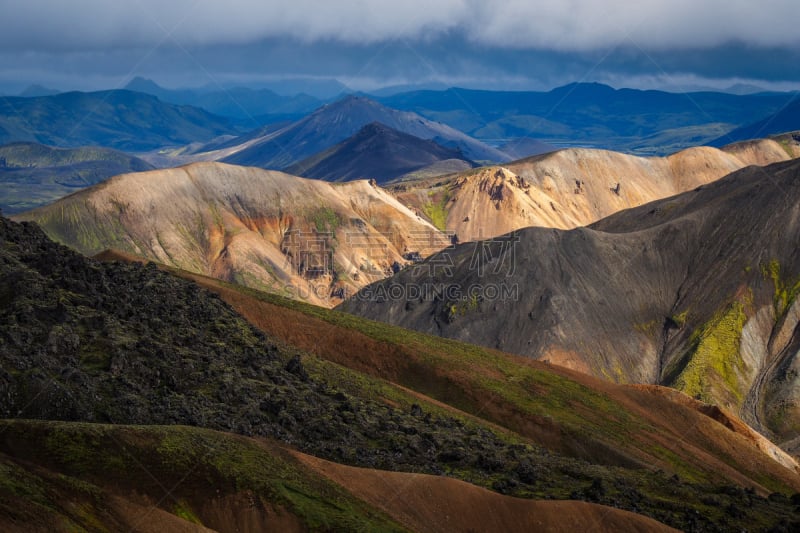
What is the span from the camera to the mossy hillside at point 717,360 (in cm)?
11869

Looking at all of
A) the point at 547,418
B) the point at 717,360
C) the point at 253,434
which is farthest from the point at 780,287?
the point at 253,434

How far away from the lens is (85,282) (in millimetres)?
61875

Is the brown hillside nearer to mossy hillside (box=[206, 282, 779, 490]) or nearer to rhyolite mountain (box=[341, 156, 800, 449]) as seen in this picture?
mossy hillside (box=[206, 282, 779, 490])

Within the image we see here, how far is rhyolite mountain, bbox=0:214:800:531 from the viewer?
38906 millimetres

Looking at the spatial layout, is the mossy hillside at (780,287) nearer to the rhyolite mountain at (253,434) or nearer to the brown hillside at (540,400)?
the brown hillside at (540,400)

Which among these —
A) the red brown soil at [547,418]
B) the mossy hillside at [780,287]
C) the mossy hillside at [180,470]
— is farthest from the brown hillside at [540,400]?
the mossy hillside at [780,287]

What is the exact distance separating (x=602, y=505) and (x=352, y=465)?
582 inches

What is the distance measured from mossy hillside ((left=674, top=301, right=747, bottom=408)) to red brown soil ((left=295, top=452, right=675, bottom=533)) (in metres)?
76.2

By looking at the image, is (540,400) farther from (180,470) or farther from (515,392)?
(180,470)

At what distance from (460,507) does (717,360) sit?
90.6 m

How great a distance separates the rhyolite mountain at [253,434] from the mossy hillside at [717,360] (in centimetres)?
3479

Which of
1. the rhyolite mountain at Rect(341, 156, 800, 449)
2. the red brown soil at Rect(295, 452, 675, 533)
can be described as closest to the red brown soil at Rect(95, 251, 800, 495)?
the red brown soil at Rect(295, 452, 675, 533)

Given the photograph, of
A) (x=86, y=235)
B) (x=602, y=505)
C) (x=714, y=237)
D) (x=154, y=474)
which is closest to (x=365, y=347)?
(x=602, y=505)

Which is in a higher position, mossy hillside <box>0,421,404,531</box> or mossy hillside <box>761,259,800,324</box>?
mossy hillside <box>0,421,404,531</box>
